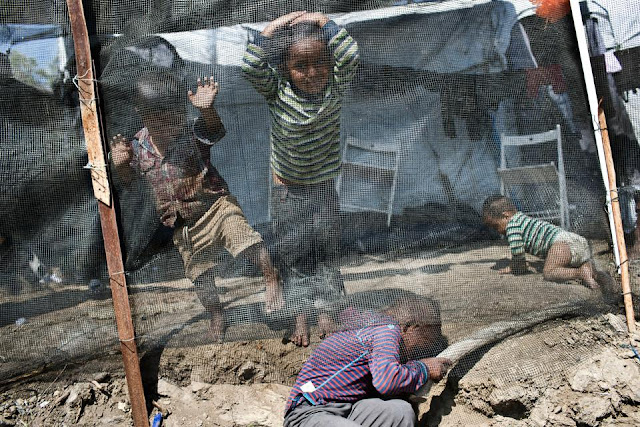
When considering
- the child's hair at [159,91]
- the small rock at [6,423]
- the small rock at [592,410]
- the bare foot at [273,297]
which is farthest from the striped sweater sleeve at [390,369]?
the small rock at [6,423]

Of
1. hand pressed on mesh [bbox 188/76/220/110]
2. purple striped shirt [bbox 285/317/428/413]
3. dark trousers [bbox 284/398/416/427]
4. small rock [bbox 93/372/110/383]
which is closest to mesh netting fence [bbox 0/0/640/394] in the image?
hand pressed on mesh [bbox 188/76/220/110]

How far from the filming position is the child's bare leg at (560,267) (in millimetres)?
3496

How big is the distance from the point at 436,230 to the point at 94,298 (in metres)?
2.07

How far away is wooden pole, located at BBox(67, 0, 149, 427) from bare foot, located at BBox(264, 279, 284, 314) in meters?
0.81

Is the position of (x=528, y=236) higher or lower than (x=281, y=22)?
lower

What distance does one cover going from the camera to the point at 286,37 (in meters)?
3.46

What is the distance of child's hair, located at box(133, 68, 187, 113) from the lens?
3.52 meters

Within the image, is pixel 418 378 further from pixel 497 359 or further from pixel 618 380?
pixel 618 380

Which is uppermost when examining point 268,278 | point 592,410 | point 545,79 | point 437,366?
point 545,79

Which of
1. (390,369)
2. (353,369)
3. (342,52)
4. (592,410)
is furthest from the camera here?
(342,52)

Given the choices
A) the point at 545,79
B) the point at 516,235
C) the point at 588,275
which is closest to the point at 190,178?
the point at 516,235

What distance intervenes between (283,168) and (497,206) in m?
1.26

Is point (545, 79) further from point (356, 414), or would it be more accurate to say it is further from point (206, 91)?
point (356, 414)

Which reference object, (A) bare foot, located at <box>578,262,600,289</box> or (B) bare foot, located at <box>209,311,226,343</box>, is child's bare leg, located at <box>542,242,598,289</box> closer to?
(A) bare foot, located at <box>578,262,600,289</box>
